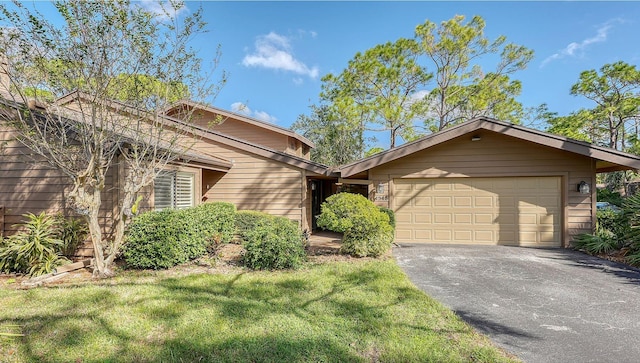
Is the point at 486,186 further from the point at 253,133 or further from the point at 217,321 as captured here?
the point at 253,133

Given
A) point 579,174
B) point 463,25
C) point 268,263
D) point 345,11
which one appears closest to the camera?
point 268,263

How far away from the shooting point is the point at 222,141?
390 inches

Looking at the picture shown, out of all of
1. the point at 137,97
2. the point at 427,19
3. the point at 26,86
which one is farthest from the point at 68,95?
the point at 427,19

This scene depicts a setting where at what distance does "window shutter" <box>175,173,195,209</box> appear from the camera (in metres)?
8.40

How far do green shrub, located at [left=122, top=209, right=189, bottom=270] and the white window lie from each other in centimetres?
184

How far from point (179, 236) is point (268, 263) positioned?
1993 millimetres

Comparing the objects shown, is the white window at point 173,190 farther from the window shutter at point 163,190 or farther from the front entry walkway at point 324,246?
the front entry walkway at point 324,246

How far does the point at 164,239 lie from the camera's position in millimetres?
5750

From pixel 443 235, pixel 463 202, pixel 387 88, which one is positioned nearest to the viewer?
pixel 463 202

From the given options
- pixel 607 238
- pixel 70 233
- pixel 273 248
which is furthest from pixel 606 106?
pixel 70 233

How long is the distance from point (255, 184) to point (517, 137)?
818cm

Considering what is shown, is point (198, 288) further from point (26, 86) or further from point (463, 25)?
point (463, 25)

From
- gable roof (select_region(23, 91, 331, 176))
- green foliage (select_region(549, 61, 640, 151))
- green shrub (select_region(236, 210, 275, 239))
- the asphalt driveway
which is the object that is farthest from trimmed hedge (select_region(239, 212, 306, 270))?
green foliage (select_region(549, 61, 640, 151))

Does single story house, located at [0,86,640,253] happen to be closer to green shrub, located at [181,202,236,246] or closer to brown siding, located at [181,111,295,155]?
green shrub, located at [181,202,236,246]
